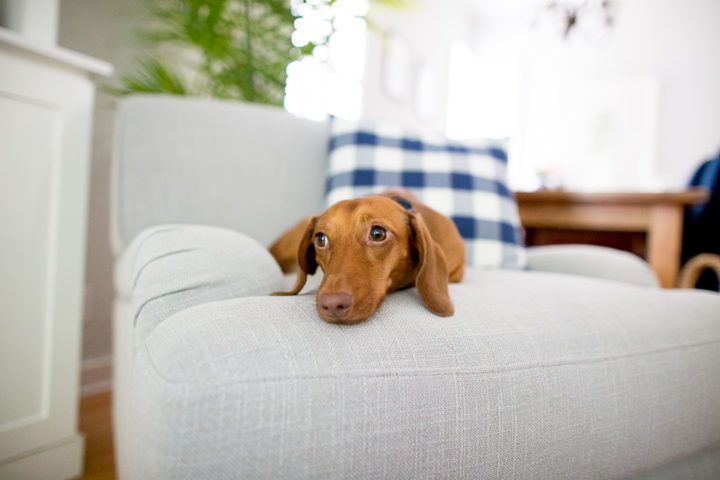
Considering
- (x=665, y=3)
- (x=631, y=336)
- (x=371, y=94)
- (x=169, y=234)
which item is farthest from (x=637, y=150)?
(x=169, y=234)

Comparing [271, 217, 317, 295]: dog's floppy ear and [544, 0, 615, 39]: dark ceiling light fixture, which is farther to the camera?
[544, 0, 615, 39]: dark ceiling light fixture

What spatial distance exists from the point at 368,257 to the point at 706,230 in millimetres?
2336

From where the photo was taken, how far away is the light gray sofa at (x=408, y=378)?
659 millimetres

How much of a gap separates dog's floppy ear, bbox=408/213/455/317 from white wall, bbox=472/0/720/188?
529 centimetres

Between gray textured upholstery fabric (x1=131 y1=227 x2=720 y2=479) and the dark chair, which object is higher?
the dark chair

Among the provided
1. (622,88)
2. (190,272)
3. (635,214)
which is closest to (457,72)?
(622,88)

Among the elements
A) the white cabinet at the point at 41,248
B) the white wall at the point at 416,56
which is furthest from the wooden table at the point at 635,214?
the white wall at the point at 416,56

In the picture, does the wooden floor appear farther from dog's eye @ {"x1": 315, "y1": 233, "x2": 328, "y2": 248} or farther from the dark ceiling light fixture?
the dark ceiling light fixture

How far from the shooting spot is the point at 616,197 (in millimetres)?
2250

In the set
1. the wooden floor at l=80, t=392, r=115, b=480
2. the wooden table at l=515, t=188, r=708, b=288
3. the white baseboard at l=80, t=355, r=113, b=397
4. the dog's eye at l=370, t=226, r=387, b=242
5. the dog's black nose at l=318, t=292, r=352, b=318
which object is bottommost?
the wooden floor at l=80, t=392, r=115, b=480

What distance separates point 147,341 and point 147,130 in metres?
1.12

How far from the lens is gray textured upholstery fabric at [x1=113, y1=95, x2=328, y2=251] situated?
5.27 feet

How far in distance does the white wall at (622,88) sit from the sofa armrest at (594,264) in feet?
13.7

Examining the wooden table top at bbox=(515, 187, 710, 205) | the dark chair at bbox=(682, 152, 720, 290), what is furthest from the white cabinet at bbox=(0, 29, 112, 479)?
the dark chair at bbox=(682, 152, 720, 290)
